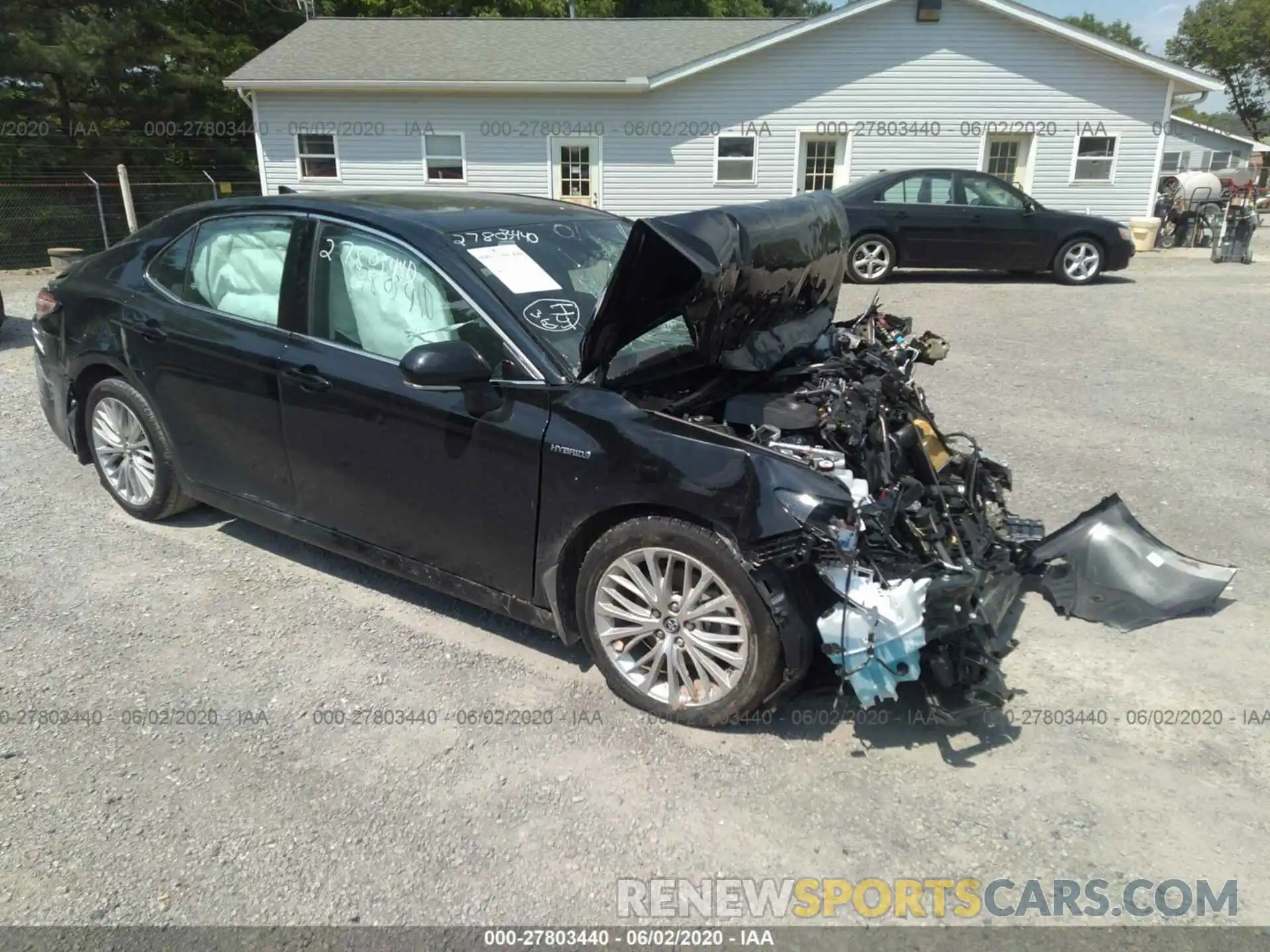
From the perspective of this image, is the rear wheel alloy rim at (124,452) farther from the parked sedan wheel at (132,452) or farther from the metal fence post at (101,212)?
the metal fence post at (101,212)

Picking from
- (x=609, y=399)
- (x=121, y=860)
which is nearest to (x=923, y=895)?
(x=609, y=399)

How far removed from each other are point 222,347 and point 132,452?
1.13 meters

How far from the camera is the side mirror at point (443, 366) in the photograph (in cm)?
322

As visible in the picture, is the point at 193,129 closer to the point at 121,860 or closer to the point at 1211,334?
the point at 1211,334

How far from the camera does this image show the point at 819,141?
19047 mm

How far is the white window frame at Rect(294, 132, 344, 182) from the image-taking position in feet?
→ 64.4

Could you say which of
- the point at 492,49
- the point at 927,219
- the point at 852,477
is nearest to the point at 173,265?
the point at 852,477

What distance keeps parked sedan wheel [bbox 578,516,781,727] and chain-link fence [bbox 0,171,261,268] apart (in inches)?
656

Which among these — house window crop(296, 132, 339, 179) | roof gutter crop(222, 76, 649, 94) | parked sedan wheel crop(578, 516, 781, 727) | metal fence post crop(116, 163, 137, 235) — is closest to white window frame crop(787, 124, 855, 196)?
roof gutter crop(222, 76, 649, 94)

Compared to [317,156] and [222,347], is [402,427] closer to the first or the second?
[222,347]

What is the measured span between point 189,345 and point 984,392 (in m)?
5.92

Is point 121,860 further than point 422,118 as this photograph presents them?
No

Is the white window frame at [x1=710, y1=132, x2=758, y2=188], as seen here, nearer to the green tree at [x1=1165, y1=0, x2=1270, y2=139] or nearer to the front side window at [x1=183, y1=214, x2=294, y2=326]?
the front side window at [x1=183, y1=214, x2=294, y2=326]

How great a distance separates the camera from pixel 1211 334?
9.92m
